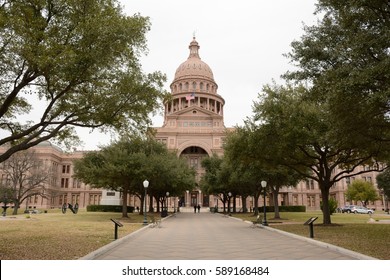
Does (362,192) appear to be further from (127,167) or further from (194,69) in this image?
(194,69)

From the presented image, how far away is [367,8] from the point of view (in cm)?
1252

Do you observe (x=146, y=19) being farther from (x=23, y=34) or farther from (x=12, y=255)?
(x=12, y=255)

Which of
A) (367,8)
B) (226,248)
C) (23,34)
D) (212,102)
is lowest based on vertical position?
(226,248)

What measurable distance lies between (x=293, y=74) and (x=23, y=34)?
11.0 m

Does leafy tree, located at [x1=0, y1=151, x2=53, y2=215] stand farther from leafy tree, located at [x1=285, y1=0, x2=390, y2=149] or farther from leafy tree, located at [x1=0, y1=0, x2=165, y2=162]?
leafy tree, located at [x1=285, y1=0, x2=390, y2=149]

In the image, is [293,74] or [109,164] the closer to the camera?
[293,74]

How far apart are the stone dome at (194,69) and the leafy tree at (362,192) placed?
196 ft

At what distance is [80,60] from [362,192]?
3027 inches

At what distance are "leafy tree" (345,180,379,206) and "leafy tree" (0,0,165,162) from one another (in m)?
72.1

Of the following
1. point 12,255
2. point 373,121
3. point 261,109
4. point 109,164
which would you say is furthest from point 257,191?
point 12,255

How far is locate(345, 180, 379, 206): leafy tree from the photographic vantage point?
248 feet

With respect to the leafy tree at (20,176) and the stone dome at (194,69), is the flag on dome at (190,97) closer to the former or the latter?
the stone dome at (194,69)

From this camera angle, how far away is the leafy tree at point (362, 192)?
7556 centimetres

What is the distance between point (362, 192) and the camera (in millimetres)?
76062
